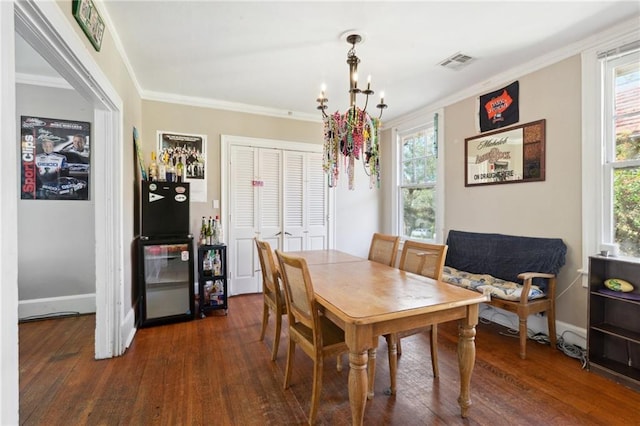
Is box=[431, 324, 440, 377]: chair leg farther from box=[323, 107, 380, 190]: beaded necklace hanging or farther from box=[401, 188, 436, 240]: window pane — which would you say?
box=[401, 188, 436, 240]: window pane

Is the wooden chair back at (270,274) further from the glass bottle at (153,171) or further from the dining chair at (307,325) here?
the glass bottle at (153,171)

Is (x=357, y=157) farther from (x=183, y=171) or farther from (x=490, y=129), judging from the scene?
(x=183, y=171)

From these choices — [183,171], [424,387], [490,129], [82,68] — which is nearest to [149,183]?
[183,171]

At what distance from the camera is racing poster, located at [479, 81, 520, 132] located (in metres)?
3.20

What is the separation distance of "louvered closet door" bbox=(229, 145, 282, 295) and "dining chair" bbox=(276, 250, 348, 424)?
2.38 m

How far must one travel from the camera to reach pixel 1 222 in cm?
105

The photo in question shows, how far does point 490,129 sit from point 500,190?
27.8 inches

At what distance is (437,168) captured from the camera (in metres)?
4.18

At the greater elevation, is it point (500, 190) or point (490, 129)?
point (490, 129)

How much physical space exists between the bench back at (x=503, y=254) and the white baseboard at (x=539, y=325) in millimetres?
438

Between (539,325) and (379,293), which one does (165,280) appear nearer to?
(379,293)

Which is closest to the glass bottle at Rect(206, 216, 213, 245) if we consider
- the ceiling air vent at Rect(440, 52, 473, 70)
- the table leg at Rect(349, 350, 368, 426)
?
the table leg at Rect(349, 350, 368, 426)

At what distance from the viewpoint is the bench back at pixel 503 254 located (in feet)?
9.26

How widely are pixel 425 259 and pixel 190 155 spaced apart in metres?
3.23
